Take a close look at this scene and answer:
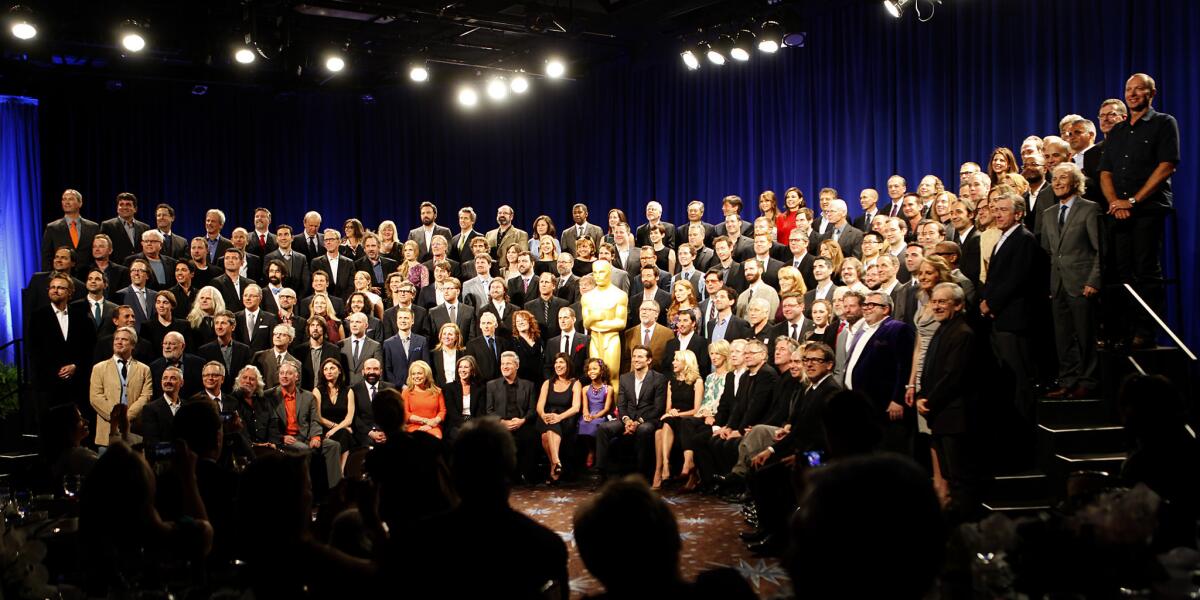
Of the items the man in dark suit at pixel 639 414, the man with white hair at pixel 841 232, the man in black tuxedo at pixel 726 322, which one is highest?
the man with white hair at pixel 841 232

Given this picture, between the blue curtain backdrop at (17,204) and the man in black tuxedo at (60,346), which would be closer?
the man in black tuxedo at (60,346)

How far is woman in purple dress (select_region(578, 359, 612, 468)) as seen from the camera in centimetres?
775

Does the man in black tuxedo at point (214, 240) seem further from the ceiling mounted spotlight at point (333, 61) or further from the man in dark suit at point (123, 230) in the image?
the ceiling mounted spotlight at point (333, 61)

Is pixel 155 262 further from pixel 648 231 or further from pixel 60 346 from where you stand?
pixel 648 231

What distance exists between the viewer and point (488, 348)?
8.33 m

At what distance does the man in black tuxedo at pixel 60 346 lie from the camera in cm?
779

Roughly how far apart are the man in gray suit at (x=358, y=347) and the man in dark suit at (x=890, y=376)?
4.00 meters

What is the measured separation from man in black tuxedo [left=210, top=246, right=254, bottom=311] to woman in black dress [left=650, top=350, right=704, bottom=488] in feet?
12.6

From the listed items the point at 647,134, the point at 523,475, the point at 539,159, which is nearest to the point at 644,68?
the point at 647,134

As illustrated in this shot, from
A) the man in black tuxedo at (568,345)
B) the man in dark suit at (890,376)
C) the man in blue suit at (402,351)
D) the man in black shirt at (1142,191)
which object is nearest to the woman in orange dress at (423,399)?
the man in blue suit at (402,351)

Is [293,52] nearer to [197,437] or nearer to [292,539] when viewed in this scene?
[197,437]

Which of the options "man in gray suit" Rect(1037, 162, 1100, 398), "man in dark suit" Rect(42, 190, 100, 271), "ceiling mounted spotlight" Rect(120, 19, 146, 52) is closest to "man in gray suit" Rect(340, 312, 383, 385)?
"man in dark suit" Rect(42, 190, 100, 271)

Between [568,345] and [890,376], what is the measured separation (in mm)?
3125

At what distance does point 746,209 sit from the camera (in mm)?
11820
